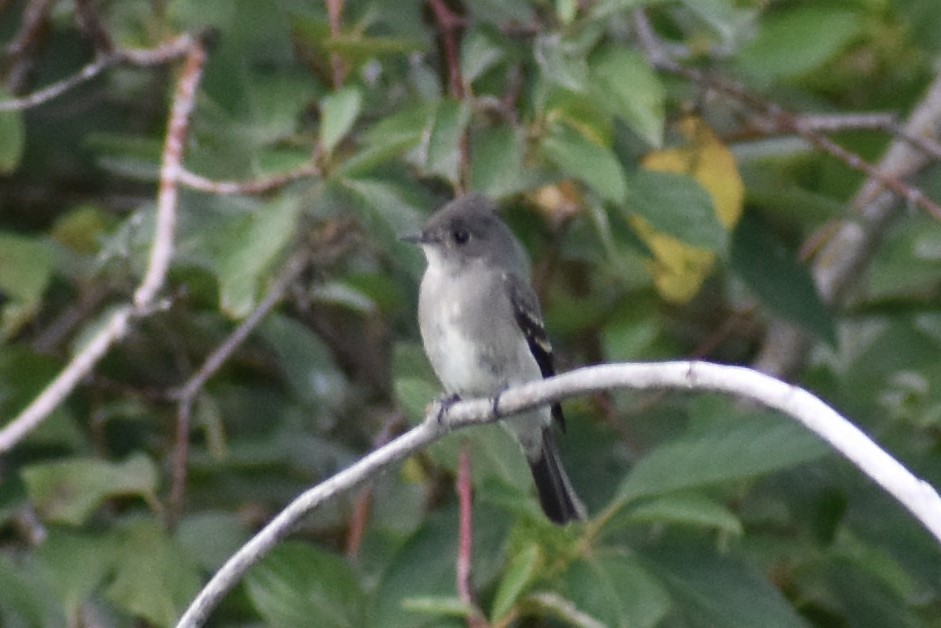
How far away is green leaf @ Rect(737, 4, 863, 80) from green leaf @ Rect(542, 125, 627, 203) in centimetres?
85

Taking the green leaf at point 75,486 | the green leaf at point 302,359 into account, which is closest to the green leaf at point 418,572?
the green leaf at point 75,486

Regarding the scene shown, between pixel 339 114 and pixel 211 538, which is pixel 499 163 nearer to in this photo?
pixel 339 114

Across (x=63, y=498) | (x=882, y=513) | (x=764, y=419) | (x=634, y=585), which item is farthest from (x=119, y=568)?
(x=882, y=513)

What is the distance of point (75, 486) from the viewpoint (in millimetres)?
3959

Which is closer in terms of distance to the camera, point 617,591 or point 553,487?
point 617,591

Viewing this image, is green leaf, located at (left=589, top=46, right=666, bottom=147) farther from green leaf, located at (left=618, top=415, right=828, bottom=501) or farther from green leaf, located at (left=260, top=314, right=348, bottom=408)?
green leaf, located at (left=260, top=314, right=348, bottom=408)

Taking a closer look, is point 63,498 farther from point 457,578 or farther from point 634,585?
point 634,585

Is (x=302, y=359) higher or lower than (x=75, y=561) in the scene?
higher

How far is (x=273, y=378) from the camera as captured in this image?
5.46m

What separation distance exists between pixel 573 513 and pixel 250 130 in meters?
1.22

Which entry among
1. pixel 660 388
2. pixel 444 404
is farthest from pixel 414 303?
pixel 660 388

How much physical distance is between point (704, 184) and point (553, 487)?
2.81ft

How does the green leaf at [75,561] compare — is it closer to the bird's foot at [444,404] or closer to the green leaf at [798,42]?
the bird's foot at [444,404]

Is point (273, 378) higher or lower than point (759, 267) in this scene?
lower
